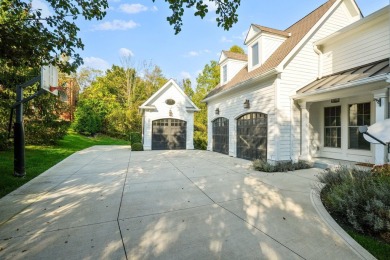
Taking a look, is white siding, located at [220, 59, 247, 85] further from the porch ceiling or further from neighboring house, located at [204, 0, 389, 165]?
the porch ceiling

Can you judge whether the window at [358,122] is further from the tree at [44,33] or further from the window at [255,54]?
the tree at [44,33]

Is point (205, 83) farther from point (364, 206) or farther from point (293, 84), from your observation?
point (364, 206)

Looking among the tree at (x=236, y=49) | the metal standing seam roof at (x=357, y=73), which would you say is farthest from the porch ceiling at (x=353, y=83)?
the tree at (x=236, y=49)

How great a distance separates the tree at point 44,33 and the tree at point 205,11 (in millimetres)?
1872

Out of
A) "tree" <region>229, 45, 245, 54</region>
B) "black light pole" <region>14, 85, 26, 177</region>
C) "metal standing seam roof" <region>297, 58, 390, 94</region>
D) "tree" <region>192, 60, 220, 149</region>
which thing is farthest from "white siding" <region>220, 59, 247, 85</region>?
"tree" <region>229, 45, 245, 54</region>

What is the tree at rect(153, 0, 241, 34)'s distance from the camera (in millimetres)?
3758

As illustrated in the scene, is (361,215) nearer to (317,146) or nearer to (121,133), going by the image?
(317,146)

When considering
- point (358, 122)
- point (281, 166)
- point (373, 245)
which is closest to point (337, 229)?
point (373, 245)

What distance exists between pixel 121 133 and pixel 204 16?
25.1m

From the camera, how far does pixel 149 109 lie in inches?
632

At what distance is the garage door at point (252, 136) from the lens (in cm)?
938

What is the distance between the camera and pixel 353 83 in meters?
6.21

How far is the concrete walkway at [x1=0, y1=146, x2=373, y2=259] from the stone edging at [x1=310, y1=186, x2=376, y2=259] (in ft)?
0.06

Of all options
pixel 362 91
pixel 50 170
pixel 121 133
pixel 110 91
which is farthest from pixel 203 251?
pixel 110 91
